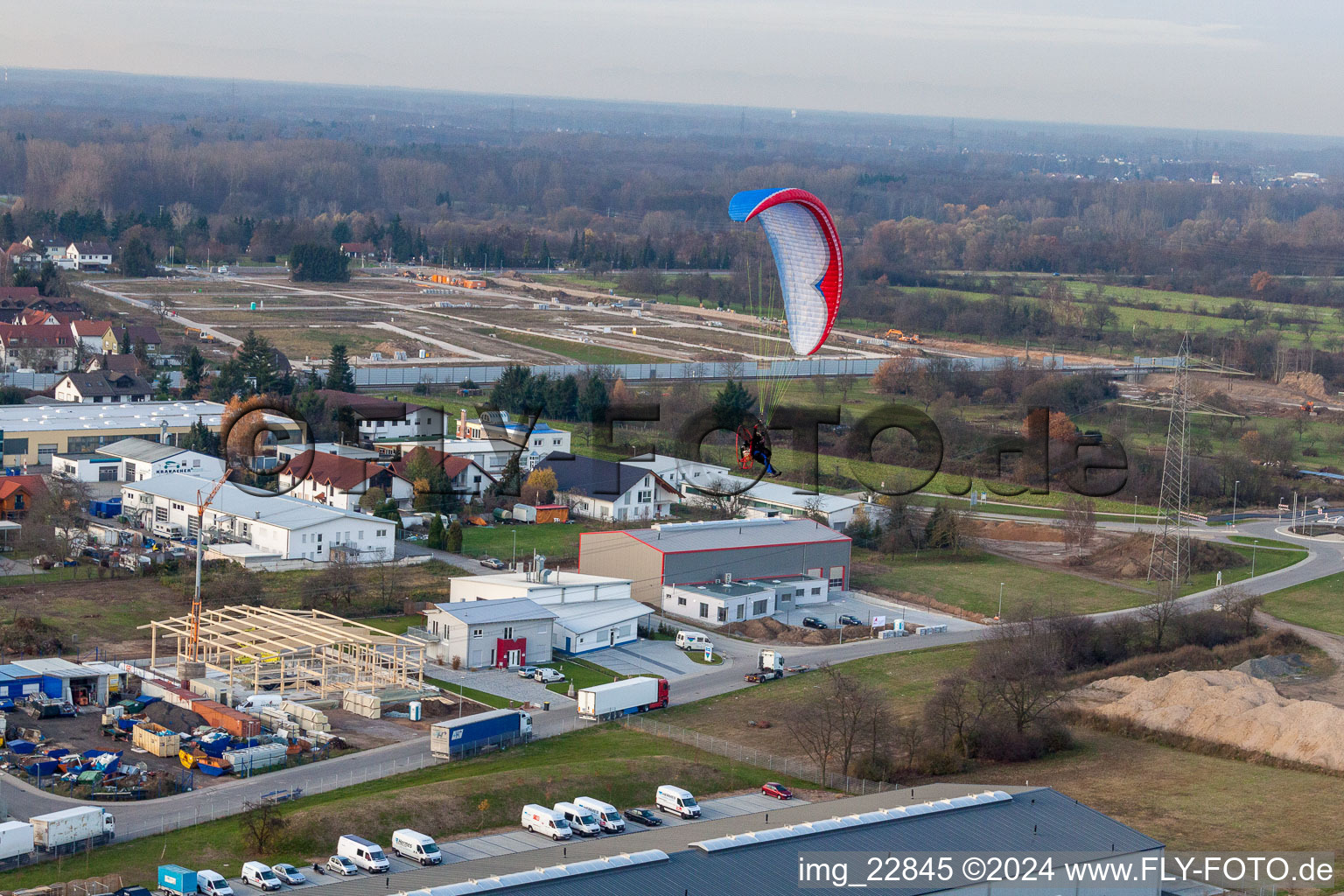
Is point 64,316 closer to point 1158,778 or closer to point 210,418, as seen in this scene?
point 210,418

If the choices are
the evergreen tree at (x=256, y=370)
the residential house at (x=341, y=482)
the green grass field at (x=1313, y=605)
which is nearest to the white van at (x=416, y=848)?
the residential house at (x=341, y=482)

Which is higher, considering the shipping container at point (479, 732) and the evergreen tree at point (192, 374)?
the evergreen tree at point (192, 374)

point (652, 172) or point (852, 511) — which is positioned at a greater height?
point (652, 172)

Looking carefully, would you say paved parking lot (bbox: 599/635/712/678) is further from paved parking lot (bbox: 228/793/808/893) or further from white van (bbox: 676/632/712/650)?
paved parking lot (bbox: 228/793/808/893)

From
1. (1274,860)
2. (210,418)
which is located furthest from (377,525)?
(1274,860)

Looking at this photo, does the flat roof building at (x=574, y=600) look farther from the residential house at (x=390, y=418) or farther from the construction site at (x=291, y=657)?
the residential house at (x=390, y=418)

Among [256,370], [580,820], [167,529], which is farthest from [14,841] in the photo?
[256,370]
